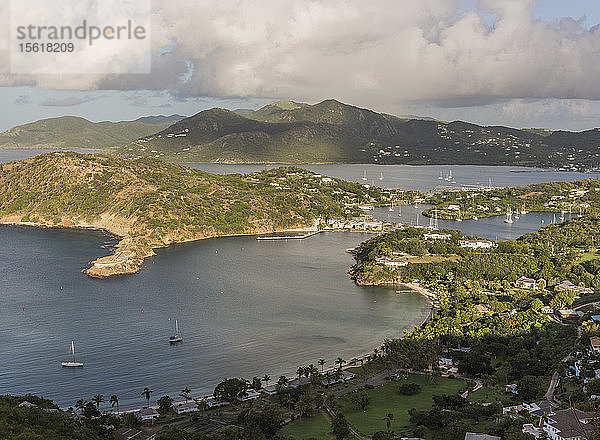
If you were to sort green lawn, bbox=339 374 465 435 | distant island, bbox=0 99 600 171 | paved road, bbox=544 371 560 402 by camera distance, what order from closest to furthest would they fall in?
green lawn, bbox=339 374 465 435 → paved road, bbox=544 371 560 402 → distant island, bbox=0 99 600 171

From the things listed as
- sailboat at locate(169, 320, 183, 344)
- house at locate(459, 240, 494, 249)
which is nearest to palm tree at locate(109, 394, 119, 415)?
sailboat at locate(169, 320, 183, 344)

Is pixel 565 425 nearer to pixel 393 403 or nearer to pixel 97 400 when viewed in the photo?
pixel 393 403

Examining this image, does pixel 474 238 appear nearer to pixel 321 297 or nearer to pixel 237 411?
pixel 321 297

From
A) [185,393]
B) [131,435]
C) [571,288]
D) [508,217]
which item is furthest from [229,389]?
[508,217]

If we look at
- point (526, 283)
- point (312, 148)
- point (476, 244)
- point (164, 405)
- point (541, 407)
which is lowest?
point (164, 405)

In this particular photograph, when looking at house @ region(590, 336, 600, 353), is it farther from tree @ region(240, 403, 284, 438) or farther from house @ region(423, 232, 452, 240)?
house @ region(423, 232, 452, 240)

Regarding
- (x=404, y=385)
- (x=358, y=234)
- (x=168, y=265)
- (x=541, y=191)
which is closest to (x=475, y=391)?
(x=404, y=385)
